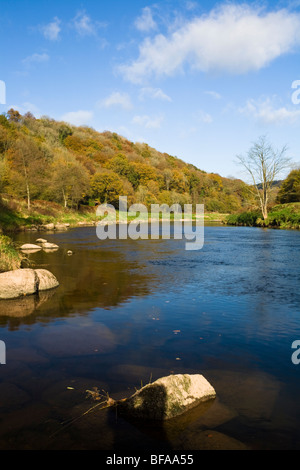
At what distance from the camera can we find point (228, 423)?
16.0ft

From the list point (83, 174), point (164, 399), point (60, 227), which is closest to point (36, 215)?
point (60, 227)

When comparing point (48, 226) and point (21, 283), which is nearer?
point (21, 283)

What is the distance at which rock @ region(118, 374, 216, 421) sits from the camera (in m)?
5.00

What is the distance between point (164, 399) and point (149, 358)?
6.48ft

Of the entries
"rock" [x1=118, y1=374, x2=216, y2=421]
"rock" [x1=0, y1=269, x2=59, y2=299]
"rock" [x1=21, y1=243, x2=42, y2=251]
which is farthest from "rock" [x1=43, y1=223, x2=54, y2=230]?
"rock" [x1=118, y1=374, x2=216, y2=421]

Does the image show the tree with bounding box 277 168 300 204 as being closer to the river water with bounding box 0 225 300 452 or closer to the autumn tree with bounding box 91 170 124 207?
the autumn tree with bounding box 91 170 124 207

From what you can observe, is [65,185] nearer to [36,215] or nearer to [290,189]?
[36,215]

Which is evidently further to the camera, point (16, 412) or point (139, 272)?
point (139, 272)

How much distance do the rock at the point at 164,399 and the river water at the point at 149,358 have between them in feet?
0.51

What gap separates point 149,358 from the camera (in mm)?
7023

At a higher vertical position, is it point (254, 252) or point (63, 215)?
point (63, 215)
